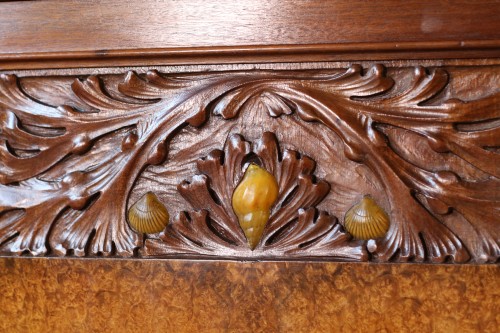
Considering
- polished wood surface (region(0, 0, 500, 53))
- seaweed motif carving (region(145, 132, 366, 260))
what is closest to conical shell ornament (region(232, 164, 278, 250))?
seaweed motif carving (region(145, 132, 366, 260))

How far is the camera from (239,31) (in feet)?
1.81

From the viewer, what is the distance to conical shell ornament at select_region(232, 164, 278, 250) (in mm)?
564

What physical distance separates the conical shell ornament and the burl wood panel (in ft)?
0.12

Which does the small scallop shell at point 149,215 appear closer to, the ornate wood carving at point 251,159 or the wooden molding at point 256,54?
the ornate wood carving at point 251,159

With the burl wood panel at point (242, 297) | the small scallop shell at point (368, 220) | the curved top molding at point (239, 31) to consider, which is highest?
the curved top molding at point (239, 31)

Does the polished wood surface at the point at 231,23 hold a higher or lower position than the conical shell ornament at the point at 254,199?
higher

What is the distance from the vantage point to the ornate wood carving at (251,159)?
0.54 meters

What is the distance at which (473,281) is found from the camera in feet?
1.80

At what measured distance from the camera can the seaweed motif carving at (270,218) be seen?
1.85 feet

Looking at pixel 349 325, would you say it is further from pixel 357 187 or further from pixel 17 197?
pixel 17 197

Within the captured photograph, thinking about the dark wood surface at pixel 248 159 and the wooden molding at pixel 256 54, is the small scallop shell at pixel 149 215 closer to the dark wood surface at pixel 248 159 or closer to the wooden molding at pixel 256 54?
the dark wood surface at pixel 248 159

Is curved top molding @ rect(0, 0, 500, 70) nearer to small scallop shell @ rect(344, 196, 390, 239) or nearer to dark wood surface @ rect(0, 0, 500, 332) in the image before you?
dark wood surface @ rect(0, 0, 500, 332)

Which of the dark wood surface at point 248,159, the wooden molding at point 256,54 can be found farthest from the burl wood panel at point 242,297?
the wooden molding at point 256,54

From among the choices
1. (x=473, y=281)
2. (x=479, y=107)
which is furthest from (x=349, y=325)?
(x=479, y=107)
